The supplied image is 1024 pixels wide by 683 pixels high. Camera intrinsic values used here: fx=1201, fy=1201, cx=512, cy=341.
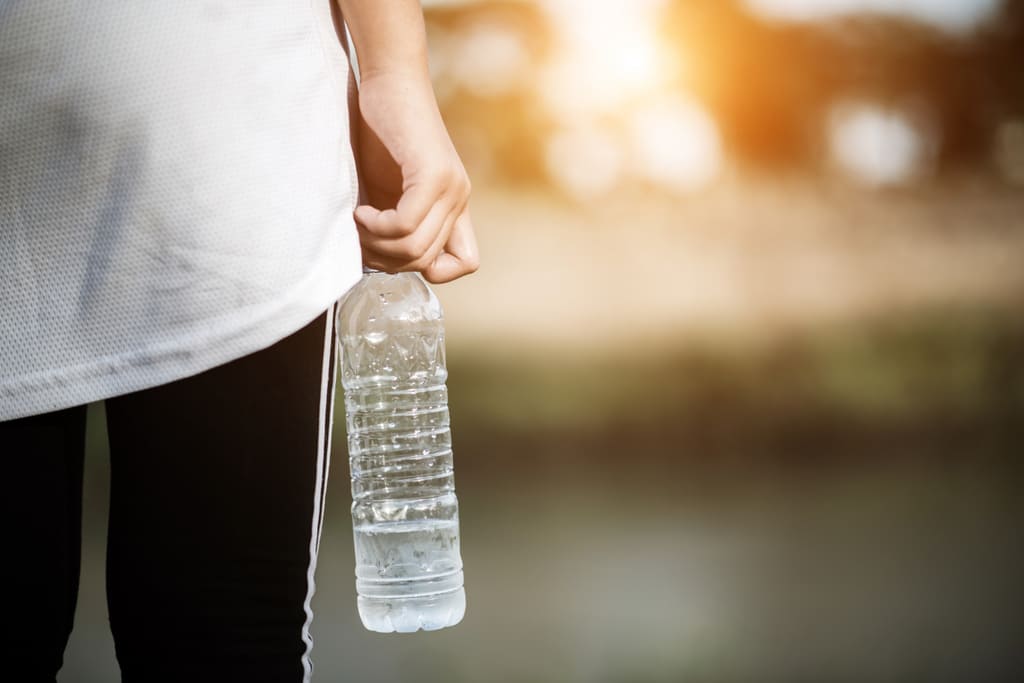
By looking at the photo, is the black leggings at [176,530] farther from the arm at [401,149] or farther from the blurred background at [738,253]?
the blurred background at [738,253]

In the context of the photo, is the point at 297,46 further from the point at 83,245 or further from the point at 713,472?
the point at 713,472

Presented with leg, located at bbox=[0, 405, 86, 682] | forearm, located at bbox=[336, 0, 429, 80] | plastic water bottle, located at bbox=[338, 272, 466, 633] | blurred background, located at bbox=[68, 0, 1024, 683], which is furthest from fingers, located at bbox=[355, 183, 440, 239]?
blurred background, located at bbox=[68, 0, 1024, 683]

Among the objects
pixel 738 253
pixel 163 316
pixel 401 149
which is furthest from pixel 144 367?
pixel 738 253

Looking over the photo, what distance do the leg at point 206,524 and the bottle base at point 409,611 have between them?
2.16 ft

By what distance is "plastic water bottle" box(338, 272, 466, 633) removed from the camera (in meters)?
1.48

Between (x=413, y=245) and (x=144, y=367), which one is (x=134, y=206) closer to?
(x=144, y=367)

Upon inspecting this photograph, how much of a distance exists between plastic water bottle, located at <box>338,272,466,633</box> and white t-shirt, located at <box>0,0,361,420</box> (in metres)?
0.66

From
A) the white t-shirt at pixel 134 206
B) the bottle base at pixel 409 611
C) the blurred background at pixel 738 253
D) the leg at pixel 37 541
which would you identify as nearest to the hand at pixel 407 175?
the white t-shirt at pixel 134 206

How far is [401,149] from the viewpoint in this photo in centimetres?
87

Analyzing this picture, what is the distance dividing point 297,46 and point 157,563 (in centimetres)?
34

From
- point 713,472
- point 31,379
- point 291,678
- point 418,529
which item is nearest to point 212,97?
point 31,379

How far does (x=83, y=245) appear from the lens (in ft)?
2.42

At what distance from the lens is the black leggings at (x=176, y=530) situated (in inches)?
29.1

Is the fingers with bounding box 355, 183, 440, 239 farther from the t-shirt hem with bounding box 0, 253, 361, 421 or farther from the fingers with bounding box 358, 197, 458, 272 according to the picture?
the t-shirt hem with bounding box 0, 253, 361, 421
